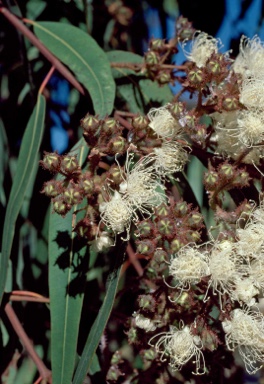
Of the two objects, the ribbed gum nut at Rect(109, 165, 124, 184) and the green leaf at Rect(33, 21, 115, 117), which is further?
the green leaf at Rect(33, 21, 115, 117)

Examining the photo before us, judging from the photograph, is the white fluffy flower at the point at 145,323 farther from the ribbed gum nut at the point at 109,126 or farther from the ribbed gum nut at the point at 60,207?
the ribbed gum nut at the point at 109,126

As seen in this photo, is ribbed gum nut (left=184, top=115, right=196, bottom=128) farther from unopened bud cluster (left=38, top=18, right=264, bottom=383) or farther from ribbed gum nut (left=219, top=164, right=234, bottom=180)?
ribbed gum nut (left=219, top=164, right=234, bottom=180)

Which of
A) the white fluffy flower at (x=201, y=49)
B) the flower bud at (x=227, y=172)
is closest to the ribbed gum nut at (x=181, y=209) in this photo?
the flower bud at (x=227, y=172)

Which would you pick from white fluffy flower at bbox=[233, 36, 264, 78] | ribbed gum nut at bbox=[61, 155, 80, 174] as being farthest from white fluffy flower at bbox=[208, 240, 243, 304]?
white fluffy flower at bbox=[233, 36, 264, 78]

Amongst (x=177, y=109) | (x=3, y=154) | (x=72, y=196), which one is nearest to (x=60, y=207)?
(x=72, y=196)

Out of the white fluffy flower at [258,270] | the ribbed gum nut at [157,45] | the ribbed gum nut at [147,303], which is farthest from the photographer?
the ribbed gum nut at [157,45]

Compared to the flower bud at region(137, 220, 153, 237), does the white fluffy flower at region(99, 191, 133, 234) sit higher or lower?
higher
